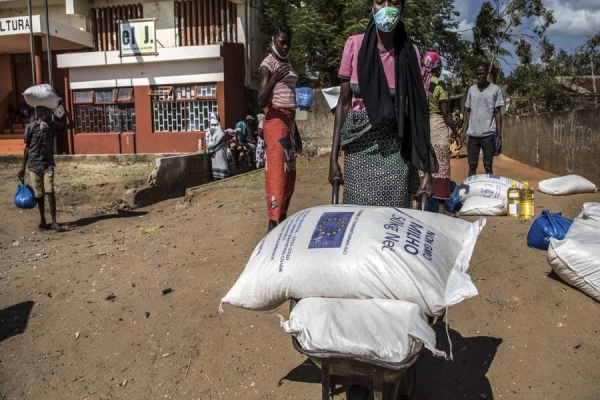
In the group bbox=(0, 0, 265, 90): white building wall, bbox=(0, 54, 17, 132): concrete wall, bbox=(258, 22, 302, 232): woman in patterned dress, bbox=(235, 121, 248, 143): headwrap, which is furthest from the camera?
bbox=(0, 54, 17, 132): concrete wall

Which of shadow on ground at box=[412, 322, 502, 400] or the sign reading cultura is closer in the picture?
shadow on ground at box=[412, 322, 502, 400]

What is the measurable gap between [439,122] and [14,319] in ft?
13.4

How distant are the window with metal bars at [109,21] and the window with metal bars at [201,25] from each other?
1311 mm

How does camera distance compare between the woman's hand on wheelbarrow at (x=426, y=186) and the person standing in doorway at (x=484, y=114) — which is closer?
the woman's hand on wheelbarrow at (x=426, y=186)

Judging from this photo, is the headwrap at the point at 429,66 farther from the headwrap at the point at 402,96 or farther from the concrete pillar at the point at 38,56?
the concrete pillar at the point at 38,56

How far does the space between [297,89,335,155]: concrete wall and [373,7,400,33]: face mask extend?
1250 centimetres

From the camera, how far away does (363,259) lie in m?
1.90

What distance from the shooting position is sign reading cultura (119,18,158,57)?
1509 centimetres

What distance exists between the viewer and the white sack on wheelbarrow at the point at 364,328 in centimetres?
169

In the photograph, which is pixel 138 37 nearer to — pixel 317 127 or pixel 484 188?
pixel 317 127

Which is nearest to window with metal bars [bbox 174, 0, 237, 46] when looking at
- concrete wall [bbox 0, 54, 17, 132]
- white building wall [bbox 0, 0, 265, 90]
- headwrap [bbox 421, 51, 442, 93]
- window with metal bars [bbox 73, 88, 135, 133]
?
white building wall [bbox 0, 0, 265, 90]

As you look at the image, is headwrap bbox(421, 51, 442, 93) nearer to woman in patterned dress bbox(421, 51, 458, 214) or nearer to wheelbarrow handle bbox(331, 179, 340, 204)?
woman in patterned dress bbox(421, 51, 458, 214)

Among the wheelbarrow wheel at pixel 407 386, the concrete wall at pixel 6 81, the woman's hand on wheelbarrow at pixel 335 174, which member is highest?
the concrete wall at pixel 6 81

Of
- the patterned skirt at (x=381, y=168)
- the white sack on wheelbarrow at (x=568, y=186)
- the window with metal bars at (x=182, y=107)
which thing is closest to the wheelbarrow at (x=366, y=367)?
the patterned skirt at (x=381, y=168)
